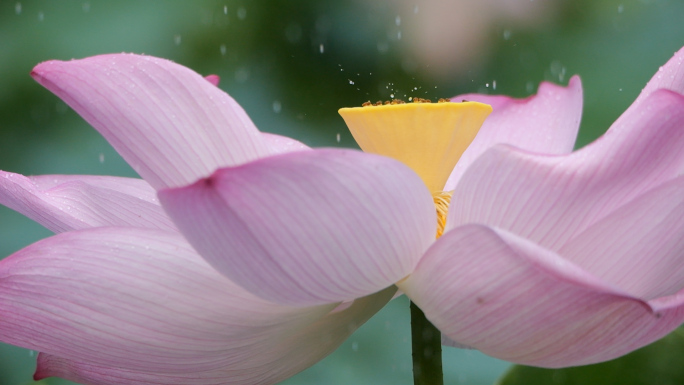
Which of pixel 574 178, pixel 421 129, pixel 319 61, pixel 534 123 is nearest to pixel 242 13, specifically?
pixel 319 61

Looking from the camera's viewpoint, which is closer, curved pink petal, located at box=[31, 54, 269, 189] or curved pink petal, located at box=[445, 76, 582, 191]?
curved pink petal, located at box=[31, 54, 269, 189]

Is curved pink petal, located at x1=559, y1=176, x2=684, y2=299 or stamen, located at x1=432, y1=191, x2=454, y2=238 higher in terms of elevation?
curved pink petal, located at x1=559, y1=176, x2=684, y2=299

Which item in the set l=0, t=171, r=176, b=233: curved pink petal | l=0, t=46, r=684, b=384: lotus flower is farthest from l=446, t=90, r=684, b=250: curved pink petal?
l=0, t=171, r=176, b=233: curved pink petal

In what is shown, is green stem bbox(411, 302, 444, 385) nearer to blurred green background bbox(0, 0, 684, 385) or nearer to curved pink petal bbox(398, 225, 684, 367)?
curved pink petal bbox(398, 225, 684, 367)

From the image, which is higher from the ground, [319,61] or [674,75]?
[674,75]

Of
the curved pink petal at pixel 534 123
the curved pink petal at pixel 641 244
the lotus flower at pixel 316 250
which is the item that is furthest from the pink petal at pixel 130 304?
the curved pink petal at pixel 534 123

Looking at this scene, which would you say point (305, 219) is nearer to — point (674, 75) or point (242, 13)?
point (674, 75)
